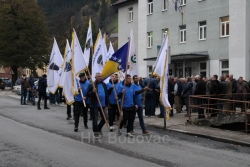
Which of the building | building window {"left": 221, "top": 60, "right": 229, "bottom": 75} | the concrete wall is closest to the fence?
the concrete wall

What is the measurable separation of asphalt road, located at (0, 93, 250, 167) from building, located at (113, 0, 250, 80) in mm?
15519

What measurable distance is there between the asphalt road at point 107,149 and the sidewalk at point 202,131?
273 millimetres

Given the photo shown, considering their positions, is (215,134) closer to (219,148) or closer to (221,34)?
(219,148)

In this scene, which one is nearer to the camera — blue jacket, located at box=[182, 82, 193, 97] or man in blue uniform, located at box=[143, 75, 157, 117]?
man in blue uniform, located at box=[143, 75, 157, 117]

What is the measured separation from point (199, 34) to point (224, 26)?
2.53 m

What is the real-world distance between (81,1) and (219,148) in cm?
14544

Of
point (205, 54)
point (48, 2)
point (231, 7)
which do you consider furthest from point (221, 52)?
point (48, 2)

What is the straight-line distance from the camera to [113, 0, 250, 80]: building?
2527 centimetres

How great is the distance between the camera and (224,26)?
26.6 metres

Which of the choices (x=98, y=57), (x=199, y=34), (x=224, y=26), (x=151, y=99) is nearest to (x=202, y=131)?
(x=151, y=99)

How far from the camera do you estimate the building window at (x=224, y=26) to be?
86.5ft

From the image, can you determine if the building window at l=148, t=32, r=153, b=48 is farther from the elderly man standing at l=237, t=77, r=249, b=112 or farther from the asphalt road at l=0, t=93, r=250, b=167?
the asphalt road at l=0, t=93, r=250, b=167

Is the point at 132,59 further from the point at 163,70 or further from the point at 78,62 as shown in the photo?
the point at 78,62

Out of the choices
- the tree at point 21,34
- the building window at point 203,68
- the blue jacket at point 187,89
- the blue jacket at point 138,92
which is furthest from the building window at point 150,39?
the blue jacket at point 138,92
